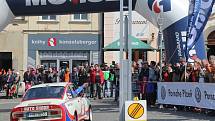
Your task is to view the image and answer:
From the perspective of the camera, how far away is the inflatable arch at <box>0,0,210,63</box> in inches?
822

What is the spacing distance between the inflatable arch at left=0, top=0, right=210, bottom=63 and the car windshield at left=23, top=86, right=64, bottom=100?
595 centimetres

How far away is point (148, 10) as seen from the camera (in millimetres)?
21531

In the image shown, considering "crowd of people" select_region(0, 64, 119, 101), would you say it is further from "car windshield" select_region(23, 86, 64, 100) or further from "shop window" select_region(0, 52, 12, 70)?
"car windshield" select_region(23, 86, 64, 100)

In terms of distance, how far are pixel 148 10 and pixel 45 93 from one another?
6783mm

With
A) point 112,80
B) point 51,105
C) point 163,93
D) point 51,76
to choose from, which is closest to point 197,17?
point 163,93

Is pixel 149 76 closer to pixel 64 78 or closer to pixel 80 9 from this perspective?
pixel 80 9

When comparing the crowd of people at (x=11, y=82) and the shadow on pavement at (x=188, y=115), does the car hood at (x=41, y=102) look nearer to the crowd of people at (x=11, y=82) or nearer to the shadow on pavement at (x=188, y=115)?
the shadow on pavement at (x=188, y=115)

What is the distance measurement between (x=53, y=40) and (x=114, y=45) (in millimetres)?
8744

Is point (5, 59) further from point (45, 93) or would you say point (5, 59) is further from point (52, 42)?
point (45, 93)

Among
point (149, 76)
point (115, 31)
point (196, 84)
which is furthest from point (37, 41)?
point (196, 84)

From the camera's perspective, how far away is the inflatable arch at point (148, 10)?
20.9 meters

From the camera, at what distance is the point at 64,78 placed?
31766mm

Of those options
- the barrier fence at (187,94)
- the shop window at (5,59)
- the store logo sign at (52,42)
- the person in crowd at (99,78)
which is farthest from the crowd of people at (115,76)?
the store logo sign at (52,42)

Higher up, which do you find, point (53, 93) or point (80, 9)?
point (80, 9)
